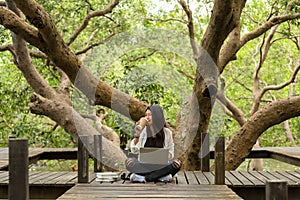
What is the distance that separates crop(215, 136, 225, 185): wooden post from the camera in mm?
4398

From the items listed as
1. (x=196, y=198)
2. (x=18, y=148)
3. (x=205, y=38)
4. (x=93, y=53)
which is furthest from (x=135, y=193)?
(x=93, y=53)

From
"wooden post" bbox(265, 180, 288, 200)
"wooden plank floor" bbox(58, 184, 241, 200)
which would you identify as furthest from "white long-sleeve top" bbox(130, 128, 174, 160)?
"wooden post" bbox(265, 180, 288, 200)

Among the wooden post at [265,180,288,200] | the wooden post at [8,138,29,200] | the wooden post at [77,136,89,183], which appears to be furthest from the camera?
the wooden post at [77,136,89,183]

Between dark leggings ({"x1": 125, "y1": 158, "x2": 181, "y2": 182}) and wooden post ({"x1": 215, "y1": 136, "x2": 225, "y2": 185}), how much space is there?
43 centimetres

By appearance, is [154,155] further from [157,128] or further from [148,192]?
[148,192]

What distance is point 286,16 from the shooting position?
6.87m

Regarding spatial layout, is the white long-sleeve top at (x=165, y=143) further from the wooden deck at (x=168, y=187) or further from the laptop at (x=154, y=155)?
the wooden deck at (x=168, y=187)

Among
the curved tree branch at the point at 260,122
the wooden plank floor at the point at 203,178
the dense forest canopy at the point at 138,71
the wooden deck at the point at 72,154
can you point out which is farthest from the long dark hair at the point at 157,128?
the wooden deck at the point at 72,154

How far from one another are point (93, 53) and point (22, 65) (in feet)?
6.09

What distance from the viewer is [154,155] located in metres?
4.78

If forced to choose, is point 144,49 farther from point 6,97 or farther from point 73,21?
point 6,97

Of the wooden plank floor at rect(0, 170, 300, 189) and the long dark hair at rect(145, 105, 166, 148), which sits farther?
the long dark hair at rect(145, 105, 166, 148)

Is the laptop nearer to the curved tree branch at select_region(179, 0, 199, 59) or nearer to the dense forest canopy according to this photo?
the dense forest canopy

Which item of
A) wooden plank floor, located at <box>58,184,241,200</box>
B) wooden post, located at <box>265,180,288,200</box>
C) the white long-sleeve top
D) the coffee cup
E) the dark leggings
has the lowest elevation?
wooden plank floor, located at <box>58,184,241,200</box>
